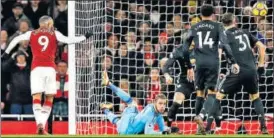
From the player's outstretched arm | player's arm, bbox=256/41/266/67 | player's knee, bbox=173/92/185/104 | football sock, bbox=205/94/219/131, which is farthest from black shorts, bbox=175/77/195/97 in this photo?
player's arm, bbox=256/41/266/67

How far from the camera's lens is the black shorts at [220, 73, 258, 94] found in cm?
1625

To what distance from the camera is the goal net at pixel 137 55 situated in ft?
59.6

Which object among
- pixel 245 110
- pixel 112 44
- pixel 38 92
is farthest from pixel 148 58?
pixel 38 92

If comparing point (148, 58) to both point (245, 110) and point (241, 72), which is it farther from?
point (241, 72)

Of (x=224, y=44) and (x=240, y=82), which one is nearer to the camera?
(x=224, y=44)

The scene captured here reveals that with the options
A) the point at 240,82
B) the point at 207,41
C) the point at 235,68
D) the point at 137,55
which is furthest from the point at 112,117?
the point at 137,55

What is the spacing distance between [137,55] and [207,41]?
4.02 m

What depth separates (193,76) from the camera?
16812 millimetres

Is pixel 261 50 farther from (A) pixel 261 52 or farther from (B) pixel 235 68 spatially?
(B) pixel 235 68

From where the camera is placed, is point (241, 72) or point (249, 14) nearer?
point (241, 72)

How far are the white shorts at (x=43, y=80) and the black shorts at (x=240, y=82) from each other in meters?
2.55

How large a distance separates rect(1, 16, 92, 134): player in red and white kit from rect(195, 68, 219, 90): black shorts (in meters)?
1.76

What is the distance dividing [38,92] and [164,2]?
4975 millimetres

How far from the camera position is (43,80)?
54.5ft
